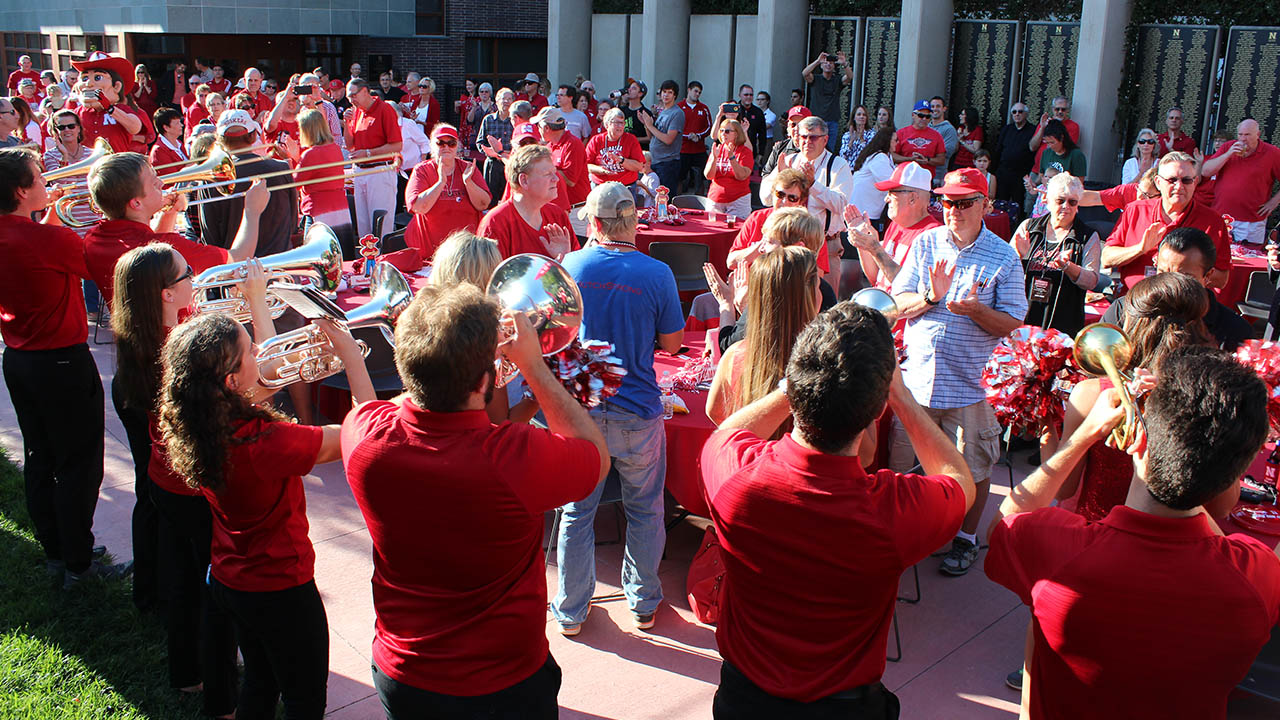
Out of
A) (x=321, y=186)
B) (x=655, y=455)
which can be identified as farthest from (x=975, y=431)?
(x=321, y=186)

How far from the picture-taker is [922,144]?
11.3 metres

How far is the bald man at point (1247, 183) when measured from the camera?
8.63 metres

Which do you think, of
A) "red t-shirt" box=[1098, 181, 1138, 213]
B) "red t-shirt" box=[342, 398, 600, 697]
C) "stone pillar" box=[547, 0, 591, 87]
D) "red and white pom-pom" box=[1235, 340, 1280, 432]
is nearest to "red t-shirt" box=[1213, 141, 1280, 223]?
"red t-shirt" box=[1098, 181, 1138, 213]

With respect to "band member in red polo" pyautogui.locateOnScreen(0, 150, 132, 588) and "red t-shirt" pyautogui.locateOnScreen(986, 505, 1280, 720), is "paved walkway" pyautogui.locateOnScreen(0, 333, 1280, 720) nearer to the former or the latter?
"band member in red polo" pyautogui.locateOnScreen(0, 150, 132, 588)

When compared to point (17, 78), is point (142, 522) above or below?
below

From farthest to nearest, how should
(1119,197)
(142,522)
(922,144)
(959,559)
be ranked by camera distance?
(922,144) < (1119,197) < (959,559) < (142,522)

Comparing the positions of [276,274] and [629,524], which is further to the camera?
[629,524]

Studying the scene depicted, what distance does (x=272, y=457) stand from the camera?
8.79ft

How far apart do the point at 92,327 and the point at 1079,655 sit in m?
8.56

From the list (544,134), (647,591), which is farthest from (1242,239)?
(647,591)

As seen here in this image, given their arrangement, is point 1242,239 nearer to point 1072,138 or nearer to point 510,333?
point 1072,138

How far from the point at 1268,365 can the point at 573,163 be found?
22.6 feet

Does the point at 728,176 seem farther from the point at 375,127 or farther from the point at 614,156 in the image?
the point at 375,127

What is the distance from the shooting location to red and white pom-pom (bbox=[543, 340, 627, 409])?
2.81 m
